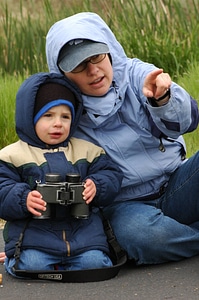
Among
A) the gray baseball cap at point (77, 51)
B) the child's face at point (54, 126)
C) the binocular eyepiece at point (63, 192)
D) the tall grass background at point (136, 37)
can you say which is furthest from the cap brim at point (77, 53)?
the tall grass background at point (136, 37)

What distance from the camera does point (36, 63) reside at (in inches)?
329

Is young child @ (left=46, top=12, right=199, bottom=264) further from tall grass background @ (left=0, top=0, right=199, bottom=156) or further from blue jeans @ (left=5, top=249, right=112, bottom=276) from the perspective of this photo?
tall grass background @ (left=0, top=0, right=199, bottom=156)

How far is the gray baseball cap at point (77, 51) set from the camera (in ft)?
13.4

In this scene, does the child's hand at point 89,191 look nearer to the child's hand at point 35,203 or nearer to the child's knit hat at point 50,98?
the child's hand at point 35,203

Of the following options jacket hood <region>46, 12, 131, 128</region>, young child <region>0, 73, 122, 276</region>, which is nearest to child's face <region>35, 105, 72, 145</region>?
young child <region>0, 73, 122, 276</region>

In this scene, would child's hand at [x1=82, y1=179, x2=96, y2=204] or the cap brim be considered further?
the cap brim

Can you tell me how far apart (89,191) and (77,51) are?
0.62 m

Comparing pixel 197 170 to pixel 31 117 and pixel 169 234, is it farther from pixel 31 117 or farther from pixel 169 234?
pixel 31 117

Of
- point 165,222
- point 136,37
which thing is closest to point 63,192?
point 165,222

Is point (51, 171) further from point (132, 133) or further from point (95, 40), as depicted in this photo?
point (95, 40)

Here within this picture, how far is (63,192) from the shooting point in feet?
13.0

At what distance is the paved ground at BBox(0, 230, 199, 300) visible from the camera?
3.82 metres

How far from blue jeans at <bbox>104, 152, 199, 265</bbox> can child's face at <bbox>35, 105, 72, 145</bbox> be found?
1.48 feet

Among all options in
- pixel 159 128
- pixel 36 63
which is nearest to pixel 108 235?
pixel 159 128
